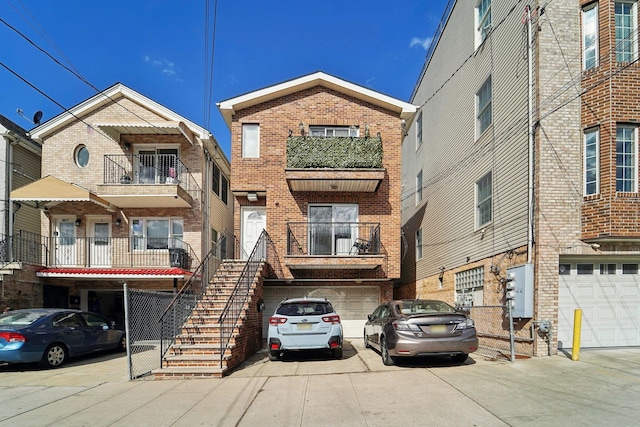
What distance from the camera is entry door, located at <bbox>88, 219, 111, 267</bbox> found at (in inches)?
655

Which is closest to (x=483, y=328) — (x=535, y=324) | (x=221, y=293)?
(x=535, y=324)

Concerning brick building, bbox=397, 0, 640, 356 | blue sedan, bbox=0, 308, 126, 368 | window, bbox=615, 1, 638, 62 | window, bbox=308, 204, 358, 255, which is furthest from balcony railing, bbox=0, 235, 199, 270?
window, bbox=615, 1, 638, 62

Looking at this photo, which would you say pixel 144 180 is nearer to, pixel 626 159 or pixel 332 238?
pixel 332 238

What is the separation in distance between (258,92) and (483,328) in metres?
10.4

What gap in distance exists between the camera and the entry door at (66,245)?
655 inches

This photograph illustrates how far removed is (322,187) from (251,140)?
3.14 meters

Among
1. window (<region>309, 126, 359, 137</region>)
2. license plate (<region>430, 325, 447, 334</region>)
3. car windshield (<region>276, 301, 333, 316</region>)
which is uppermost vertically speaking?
window (<region>309, 126, 359, 137</region>)

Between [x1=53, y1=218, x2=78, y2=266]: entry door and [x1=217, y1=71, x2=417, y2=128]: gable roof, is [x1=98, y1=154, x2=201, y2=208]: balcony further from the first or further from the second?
[x1=217, y1=71, x2=417, y2=128]: gable roof

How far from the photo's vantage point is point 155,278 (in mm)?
15797

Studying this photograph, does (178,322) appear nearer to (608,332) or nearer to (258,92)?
(258,92)

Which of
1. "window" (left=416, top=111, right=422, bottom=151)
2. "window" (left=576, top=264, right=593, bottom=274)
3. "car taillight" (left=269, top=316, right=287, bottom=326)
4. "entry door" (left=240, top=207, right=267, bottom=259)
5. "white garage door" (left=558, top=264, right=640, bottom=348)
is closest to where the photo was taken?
"car taillight" (left=269, top=316, right=287, bottom=326)

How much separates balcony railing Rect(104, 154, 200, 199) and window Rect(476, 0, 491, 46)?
36.5 feet

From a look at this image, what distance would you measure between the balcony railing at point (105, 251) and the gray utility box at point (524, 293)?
11024 mm

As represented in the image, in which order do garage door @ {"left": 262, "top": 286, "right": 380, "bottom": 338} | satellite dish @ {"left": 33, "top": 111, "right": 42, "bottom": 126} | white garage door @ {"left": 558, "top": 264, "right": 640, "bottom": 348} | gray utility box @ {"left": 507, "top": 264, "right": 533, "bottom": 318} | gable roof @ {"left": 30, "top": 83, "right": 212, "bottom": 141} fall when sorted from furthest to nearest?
satellite dish @ {"left": 33, "top": 111, "right": 42, "bottom": 126} < gable roof @ {"left": 30, "top": 83, "right": 212, "bottom": 141} < garage door @ {"left": 262, "top": 286, "right": 380, "bottom": 338} < white garage door @ {"left": 558, "top": 264, "right": 640, "bottom": 348} < gray utility box @ {"left": 507, "top": 264, "right": 533, "bottom": 318}
